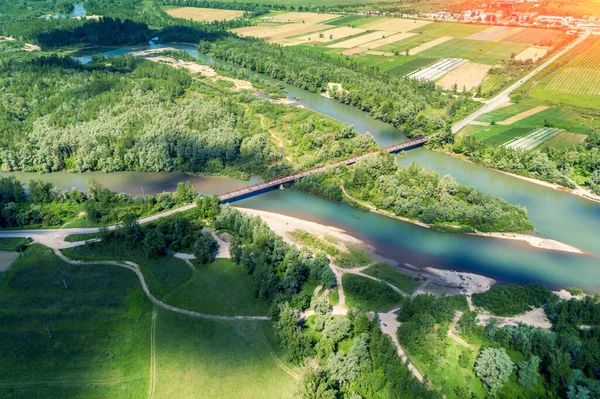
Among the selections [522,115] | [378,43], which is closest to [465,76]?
[522,115]

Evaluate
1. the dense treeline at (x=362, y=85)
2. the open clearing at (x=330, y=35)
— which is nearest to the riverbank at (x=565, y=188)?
the dense treeline at (x=362, y=85)

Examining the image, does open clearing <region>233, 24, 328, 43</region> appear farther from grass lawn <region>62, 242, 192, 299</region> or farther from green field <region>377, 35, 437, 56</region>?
grass lawn <region>62, 242, 192, 299</region>

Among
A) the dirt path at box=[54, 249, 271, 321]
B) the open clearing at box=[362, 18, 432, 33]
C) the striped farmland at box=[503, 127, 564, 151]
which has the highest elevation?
the open clearing at box=[362, 18, 432, 33]

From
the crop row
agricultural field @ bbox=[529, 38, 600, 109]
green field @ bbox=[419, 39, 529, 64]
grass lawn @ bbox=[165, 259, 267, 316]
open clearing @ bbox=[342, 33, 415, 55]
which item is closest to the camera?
grass lawn @ bbox=[165, 259, 267, 316]

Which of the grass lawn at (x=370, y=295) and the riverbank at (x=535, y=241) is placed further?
the riverbank at (x=535, y=241)

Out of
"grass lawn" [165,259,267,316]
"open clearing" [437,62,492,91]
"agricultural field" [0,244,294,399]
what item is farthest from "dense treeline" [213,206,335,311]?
"open clearing" [437,62,492,91]

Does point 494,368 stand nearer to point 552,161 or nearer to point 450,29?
point 552,161

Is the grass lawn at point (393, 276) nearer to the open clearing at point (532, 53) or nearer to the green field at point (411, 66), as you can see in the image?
the green field at point (411, 66)
